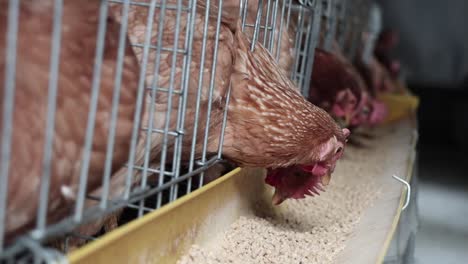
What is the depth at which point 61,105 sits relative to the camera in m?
0.86

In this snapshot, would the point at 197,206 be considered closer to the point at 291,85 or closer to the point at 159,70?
the point at 159,70

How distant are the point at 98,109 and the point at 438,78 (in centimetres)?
600

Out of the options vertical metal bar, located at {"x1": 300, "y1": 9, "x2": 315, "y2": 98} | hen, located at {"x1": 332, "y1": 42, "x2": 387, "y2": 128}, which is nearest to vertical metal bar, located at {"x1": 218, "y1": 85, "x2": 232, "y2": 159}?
vertical metal bar, located at {"x1": 300, "y1": 9, "x2": 315, "y2": 98}

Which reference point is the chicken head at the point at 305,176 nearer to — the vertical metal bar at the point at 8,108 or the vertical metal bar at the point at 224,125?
the vertical metal bar at the point at 224,125

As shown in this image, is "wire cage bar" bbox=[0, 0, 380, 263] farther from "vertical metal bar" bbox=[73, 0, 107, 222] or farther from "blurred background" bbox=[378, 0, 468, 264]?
"blurred background" bbox=[378, 0, 468, 264]

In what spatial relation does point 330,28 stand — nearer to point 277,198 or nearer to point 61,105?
point 277,198

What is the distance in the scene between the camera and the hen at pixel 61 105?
80 cm

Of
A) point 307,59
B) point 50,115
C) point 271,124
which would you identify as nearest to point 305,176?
point 271,124

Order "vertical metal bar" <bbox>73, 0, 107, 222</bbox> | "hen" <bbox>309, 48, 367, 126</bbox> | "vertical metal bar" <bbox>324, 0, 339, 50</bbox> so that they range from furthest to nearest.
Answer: "vertical metal bar" <bbox>324, 0, 339, 50</bbox> → "hen" <bbox>309, 48, 367, 126</bbox> → "vertical metal bar" <bbox>73, 0, 107, 222</bbox>

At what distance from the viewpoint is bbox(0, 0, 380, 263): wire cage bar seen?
79 centimetres

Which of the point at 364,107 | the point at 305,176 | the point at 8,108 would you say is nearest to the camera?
the point at 8,108

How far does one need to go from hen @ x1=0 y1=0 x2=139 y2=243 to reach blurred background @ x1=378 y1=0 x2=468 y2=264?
270 centimetres

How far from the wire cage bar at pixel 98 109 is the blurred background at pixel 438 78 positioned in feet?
7.65

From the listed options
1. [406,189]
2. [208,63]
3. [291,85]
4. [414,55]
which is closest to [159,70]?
[208,63]
